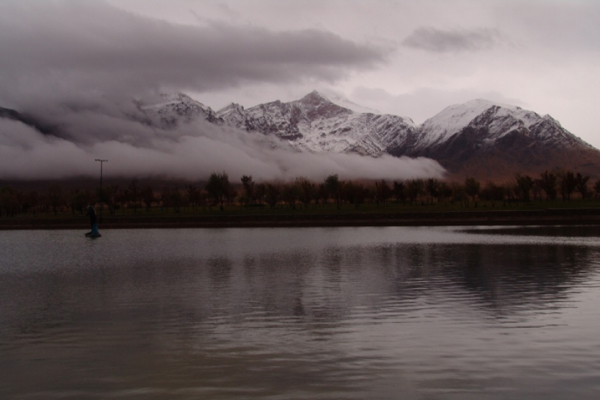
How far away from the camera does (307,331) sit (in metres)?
13.2

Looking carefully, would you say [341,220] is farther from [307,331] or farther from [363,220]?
[307,331]

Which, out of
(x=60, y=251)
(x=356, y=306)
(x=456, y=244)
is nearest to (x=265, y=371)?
(x=356, y=306)

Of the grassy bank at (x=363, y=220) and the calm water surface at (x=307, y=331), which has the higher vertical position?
the grassy bank at (x=363, y=220)

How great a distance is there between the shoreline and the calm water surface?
38830mm

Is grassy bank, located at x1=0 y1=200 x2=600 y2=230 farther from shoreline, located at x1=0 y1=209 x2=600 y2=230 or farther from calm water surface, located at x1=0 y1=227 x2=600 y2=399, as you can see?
calm water surface, located at x1=0 y1=227 x2=600 y2=399

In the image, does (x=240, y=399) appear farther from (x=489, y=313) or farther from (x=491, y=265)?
(x=491, y=265)

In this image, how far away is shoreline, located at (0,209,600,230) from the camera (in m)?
62.7

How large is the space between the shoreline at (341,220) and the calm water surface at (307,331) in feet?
127

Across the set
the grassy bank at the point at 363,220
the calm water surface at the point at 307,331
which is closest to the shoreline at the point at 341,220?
the grassy bank at the point at 363,220

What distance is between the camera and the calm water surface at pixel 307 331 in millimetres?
9523

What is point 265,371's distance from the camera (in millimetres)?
10242

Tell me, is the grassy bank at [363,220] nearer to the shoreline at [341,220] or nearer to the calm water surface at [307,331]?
the shoreline at [341,220]

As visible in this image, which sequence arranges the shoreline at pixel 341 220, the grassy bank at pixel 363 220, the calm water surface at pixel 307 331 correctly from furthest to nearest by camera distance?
the grassy bank at pixel 363 220 < the shoreline at pixel 341 220 < the calm water surface at pixel 307 331

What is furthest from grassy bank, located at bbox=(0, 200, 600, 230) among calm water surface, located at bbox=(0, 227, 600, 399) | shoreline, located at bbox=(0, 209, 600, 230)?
calm water surface, located at bbox=(0, 227, 600, 399)
